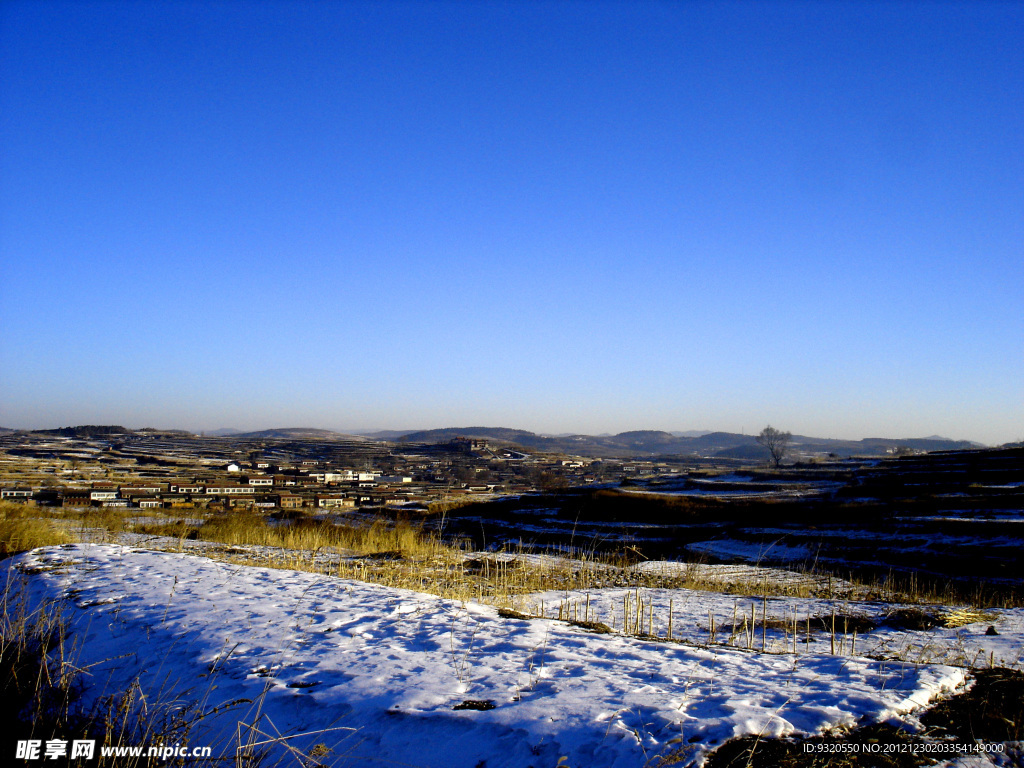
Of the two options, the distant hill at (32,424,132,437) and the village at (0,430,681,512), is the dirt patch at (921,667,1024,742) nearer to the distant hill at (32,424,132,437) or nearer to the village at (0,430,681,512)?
the village at (0,430,681,512)

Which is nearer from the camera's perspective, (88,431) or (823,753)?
(823,753)

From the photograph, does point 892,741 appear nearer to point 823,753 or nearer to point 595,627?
point 823,753

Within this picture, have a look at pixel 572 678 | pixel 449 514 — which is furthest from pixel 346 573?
pixel 449 514

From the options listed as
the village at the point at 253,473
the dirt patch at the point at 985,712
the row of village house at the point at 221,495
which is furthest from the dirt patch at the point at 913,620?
the row of village house at the point at 221,495

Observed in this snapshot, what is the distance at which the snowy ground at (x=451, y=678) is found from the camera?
2951 millimetres

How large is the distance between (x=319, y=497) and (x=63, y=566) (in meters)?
24.9

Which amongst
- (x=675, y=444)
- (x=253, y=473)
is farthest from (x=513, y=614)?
(x=675, y=444)

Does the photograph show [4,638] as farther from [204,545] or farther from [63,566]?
[204,545]

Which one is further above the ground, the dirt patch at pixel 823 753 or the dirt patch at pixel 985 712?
the dirt patch at pixel 823 753

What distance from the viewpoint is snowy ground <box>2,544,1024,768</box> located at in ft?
9.68

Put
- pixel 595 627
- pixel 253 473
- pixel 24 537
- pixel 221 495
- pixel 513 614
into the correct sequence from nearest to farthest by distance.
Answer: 1. pixel 595 627
2. pixel 513 614
3. pixel 24 537
4. pixel 221 495
5. pixel 253 473

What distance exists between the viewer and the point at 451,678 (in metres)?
3.75


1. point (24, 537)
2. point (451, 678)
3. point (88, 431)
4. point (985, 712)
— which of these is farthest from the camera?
point (88, 431)

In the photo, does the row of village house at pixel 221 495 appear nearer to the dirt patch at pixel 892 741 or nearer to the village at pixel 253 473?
the village at pixel 253 473
